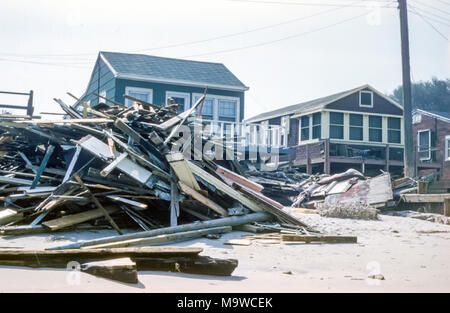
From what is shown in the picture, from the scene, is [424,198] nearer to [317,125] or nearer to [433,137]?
[317,125]

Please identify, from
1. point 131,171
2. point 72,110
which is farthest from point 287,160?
point 131,171

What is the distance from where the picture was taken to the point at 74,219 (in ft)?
26.3

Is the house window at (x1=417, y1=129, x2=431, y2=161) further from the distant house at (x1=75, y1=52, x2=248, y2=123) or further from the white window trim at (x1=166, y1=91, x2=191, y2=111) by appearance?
the white window trim at (x1=166, y1=91, x2=191, y2=111)

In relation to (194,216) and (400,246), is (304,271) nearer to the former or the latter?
(400,246)

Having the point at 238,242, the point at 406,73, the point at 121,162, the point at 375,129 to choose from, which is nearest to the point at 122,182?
the point at 121,162

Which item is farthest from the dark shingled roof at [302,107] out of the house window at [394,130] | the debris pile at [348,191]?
the debris pile at [348,191]

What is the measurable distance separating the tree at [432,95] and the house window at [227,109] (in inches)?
2116

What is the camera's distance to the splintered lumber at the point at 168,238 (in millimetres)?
6402

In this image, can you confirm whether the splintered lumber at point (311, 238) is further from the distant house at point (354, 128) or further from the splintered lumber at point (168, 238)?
the distant house at point (354, 128)

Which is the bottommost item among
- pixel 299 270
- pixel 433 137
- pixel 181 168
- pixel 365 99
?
pixel 299 270

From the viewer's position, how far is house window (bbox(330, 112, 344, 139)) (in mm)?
31562

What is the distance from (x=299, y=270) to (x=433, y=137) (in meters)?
33.7

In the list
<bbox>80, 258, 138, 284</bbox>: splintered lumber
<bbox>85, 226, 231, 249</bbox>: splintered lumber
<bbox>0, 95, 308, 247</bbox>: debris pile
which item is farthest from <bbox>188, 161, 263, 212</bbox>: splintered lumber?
<bbox>80, 258, 138, 284</bbox>: splintered lumber

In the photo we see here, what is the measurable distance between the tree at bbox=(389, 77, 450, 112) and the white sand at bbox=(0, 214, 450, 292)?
6991 cm
